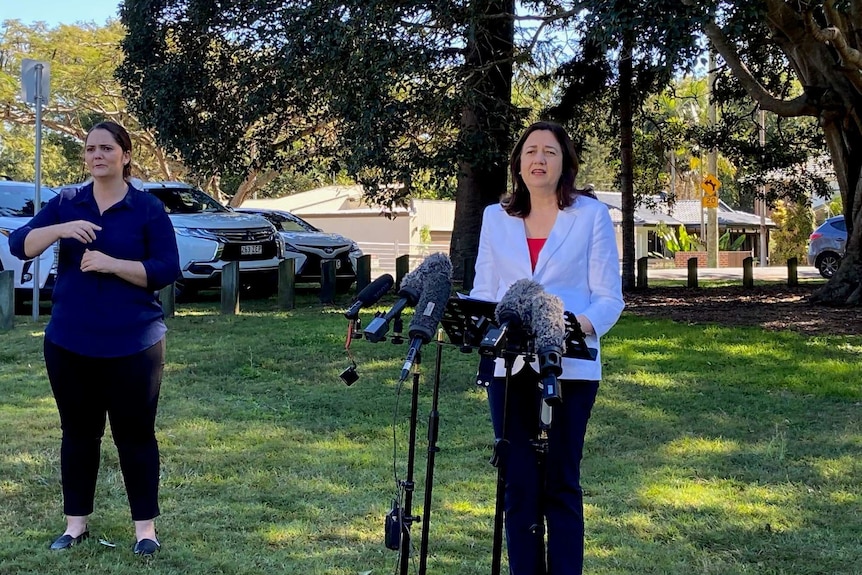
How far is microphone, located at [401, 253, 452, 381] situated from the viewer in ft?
9.05

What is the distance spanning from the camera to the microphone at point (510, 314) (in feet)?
8.70

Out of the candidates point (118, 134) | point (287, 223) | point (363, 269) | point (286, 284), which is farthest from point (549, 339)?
point (287, 223)

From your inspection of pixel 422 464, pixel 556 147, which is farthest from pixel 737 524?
pixel 556 147

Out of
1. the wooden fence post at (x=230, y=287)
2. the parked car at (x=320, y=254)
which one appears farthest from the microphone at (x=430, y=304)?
the parked car at (x=320, y=254)

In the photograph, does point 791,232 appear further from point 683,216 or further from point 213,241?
point 213,241

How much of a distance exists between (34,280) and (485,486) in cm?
801

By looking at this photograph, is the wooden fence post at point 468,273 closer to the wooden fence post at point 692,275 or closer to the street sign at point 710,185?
the wooden fence post at point 692,275

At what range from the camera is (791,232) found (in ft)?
135

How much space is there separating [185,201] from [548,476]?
1263 cm

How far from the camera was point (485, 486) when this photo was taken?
5.21m

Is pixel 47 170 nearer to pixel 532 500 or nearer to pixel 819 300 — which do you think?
pixel 819 300

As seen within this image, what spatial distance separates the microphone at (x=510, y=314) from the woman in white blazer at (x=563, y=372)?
49 cm

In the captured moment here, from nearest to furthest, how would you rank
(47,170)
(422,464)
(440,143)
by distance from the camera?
(422,464) → (440,143) → (47,170)

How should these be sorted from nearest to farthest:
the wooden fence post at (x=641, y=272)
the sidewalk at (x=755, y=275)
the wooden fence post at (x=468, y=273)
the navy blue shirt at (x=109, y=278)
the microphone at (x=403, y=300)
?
the microphone at (x=403, y=300), the navy blue shirt at (x=109, y=278), the wooden fence post at (x=468, y=273), the wooden fence post at (x=641, y=272), the sidewalk at (x=755, y=275)
